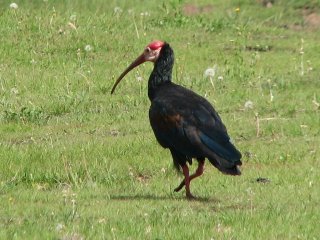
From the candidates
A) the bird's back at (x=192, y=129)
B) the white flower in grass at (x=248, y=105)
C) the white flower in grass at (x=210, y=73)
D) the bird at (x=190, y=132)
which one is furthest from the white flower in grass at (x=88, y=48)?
the bird's back at (x=192, y=129)

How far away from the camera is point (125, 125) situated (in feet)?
47.7

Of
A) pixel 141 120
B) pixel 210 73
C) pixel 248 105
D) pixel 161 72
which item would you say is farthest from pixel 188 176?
pixel 210 73

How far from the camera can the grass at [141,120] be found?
9.47 metres

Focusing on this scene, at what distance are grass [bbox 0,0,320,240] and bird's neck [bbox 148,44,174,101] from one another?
999mm

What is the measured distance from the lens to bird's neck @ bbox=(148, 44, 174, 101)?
11734 mm

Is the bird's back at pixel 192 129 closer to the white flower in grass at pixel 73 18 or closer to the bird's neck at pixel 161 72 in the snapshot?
the bird's neck at pixel 161 72

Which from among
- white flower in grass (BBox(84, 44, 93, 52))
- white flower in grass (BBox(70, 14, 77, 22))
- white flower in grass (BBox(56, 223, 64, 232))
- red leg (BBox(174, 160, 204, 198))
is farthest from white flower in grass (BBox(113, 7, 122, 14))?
white flower in grass (BBox(56, 223, 64, 232))

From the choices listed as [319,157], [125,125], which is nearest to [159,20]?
[125,125]

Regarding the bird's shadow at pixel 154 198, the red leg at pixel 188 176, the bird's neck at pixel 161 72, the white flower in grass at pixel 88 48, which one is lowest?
the white flower in grass at pixel 88 48

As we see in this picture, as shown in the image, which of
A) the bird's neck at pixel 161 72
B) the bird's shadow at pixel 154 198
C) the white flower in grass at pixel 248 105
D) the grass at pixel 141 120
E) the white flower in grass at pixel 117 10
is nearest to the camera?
the grass at pixel 141 120

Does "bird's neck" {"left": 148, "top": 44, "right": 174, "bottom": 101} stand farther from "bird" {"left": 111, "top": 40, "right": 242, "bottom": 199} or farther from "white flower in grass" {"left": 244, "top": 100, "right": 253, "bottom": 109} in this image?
"white flower in grass" {"left": 244, "top": 100, "right": 253, "bottom": 109}

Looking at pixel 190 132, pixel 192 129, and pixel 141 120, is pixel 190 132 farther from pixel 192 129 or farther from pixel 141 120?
pixel 141 120

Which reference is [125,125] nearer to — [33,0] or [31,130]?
[31,130]

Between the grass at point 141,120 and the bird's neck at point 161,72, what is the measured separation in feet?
3.28
